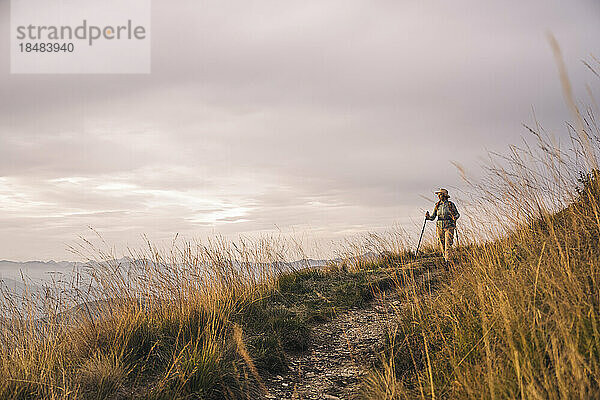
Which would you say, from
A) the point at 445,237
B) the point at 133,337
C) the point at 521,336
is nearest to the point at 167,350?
the point at 133,337

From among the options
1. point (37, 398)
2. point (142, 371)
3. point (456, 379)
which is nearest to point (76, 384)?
point (37, 398)

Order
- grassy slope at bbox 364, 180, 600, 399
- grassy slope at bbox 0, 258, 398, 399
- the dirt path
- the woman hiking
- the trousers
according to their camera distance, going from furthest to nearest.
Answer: the woman hiking, the trousers, the dirt path, grassy slope at bbox 0, 258, 398, 399, grassy slope at bbox 364, 180, 600, 399

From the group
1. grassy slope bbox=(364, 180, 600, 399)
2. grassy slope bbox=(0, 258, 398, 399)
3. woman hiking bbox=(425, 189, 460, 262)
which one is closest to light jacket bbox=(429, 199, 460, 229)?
woman hiking bbox=(425, 189, 460, 262)

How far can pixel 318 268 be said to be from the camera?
11.1 m

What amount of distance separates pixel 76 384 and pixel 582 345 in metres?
4.09

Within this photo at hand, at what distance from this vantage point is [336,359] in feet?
17.2

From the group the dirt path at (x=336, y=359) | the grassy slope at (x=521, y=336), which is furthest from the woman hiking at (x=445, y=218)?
the grassy slope at (x=521, y=336)

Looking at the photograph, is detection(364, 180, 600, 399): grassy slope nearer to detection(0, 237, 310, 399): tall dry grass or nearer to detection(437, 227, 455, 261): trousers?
detection(0, 237, 310, 399): tall dry grass

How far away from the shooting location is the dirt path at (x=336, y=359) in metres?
4.38

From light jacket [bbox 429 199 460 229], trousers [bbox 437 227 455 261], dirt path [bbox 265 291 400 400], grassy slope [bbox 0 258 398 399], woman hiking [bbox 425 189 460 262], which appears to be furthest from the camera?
light jacket [bbox 429 199 460 229]

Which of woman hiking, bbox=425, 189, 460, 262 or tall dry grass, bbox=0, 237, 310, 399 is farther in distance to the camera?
woman hiking, bbox=425, 189, 460, 262

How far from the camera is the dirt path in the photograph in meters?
4.38

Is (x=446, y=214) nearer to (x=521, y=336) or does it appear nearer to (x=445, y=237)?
(x=445, y=237)

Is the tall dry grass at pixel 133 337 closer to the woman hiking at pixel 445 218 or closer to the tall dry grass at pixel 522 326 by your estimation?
the tall dry grass at pixel 522 326
